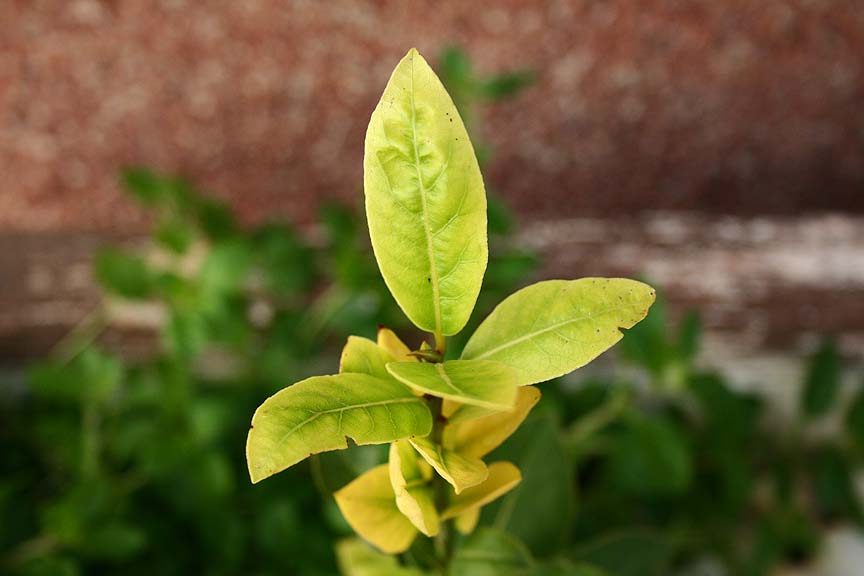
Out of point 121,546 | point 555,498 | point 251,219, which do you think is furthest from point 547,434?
point 251,219

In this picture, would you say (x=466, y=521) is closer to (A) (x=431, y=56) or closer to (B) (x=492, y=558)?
(B) (x=492, y=558)

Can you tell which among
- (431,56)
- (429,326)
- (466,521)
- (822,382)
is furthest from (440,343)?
(822,382)

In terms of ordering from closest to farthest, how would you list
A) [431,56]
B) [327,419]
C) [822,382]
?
[327,419] < [431,56] < [822,382]

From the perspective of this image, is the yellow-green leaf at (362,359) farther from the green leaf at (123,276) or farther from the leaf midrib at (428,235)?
the green leaf at (123,276)

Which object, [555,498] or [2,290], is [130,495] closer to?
[2,290]

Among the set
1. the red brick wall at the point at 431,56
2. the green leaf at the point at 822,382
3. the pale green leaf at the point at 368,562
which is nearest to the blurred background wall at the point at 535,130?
the red brick wall at the point at 431,56

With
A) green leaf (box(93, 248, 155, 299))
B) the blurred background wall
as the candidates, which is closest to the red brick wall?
the blurred background wall
